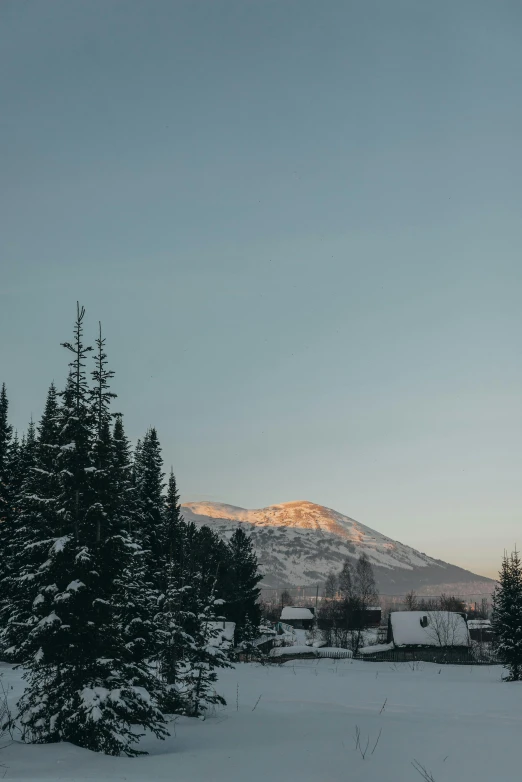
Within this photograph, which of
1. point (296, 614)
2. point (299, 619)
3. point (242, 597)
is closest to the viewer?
point (242, 597)

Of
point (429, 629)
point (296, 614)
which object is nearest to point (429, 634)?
point (429, 629)

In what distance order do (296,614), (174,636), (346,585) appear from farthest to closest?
1. (346,585)
2. (296,614)
3. (174,636)

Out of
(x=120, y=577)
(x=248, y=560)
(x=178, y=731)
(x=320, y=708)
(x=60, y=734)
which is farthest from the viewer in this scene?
(x=248, y=560)

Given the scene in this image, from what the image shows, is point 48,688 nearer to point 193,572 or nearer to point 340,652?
point 193,572

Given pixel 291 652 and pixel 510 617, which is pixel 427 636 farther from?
pixel 510 617

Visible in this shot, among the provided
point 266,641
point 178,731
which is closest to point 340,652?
point 266,641

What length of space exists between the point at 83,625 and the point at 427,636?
62.9 metres

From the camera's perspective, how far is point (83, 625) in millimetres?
15180

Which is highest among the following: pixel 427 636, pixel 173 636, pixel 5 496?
pixel 5 496

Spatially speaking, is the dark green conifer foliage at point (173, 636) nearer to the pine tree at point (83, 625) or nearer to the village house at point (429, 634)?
the pine tree at point (83, 625)

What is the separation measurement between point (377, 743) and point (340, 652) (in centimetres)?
6136

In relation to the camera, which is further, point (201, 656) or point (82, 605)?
point (201, 656)

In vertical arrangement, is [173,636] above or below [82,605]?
below

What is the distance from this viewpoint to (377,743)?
50.1 feet
